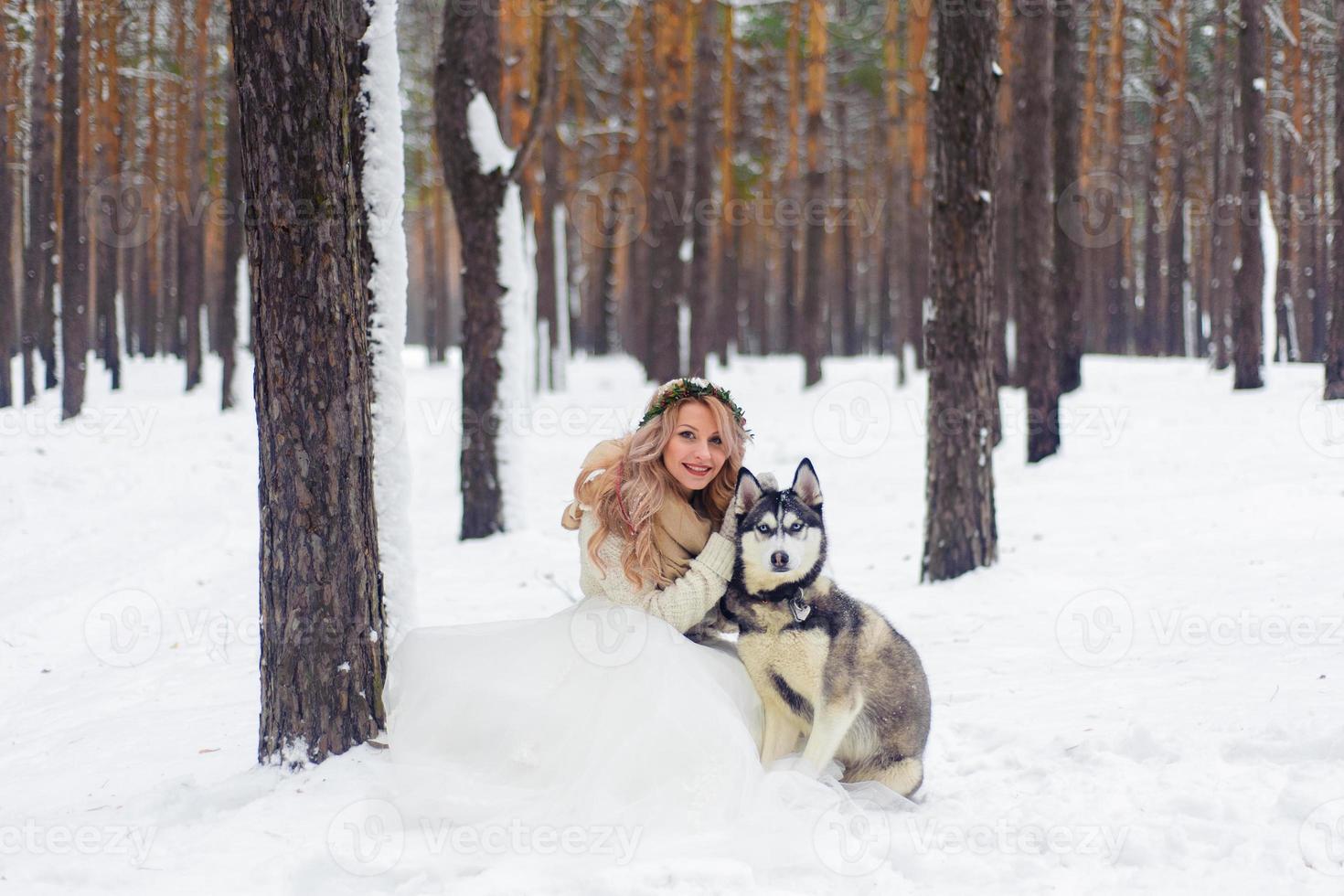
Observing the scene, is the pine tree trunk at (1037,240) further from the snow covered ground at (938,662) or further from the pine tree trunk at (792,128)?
the pine tree trunk at (792,128)

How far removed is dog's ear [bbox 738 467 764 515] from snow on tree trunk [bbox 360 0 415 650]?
1822 mm

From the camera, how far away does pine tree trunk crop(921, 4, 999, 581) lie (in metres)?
6.97

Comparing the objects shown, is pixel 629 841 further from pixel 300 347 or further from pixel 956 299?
pixel 956 299

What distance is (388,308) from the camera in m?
4.71

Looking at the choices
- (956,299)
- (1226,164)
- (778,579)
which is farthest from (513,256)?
(1226,164)

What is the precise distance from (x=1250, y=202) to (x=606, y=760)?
13.8 metres

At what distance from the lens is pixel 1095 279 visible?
3002cm

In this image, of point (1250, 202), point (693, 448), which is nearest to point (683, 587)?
point (693, 448)

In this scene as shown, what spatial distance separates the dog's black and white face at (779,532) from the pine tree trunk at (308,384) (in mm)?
1571
